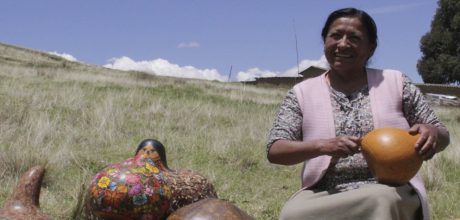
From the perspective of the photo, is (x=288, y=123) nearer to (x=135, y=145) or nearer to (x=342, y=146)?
(x=342, y=146)

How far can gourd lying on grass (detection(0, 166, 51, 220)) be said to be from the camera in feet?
9.89

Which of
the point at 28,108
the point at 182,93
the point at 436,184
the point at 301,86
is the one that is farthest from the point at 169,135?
the point at 182,93

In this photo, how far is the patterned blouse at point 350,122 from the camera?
3154mm

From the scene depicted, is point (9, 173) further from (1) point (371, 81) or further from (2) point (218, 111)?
(2) point (218, 111)

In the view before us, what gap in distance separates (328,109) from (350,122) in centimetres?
14

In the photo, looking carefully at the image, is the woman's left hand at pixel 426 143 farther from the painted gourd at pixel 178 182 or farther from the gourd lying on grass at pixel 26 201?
the gourd lying on grass at pixel 26 201

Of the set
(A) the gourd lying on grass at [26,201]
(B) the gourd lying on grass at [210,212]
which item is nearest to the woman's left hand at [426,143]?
(B) the gourd lying on grass at [210,212]

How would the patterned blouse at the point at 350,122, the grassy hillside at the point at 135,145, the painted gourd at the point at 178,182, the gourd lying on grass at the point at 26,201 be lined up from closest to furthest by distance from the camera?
the gourd lying on grass at the point at 26,201
the patterned blouse at the point at 350,122
the painted gourd at the point at 178,182
the grassy hillside at the point at 135,145

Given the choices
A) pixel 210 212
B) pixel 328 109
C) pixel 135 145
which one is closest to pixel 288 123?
pixel 328 109

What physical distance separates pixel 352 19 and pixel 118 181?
1.58 m

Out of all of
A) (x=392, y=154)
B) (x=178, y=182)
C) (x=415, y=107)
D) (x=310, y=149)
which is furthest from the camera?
(x=178, y=182)

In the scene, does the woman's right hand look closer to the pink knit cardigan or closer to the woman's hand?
the woman's hand

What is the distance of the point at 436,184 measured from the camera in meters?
5.82

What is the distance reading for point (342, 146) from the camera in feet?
9.21
